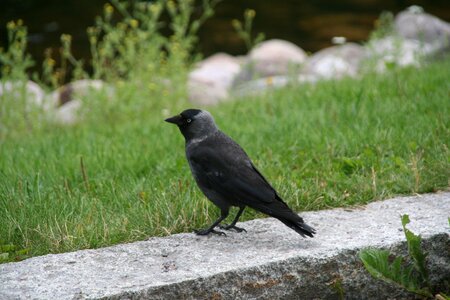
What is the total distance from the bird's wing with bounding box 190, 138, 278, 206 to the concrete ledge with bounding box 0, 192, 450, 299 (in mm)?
246

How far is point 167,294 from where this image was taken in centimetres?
319

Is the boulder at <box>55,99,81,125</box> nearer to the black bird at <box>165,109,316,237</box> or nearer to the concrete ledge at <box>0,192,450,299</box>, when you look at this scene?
the black bird at <box>165,109,316,237</box>

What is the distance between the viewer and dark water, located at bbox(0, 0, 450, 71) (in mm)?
13578

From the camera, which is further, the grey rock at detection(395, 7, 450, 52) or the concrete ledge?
the grey rock at detection(395, 7, 450, 52)

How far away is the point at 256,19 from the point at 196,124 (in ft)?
37.4

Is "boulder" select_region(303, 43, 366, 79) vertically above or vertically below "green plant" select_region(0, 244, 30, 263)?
above

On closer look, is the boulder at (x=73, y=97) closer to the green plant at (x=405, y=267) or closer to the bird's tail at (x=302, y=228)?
the bird's tail at (x=302, y=228)

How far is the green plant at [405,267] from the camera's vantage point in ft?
→ 10.8

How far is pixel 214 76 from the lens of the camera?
11891 millimetres

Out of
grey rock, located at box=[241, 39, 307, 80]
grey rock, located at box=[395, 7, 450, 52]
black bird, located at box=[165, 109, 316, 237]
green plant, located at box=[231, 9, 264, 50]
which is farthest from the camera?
grey rock, located at box=[241, 39, 307, 80]

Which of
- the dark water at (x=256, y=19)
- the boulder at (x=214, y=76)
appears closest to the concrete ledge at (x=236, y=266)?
the boulder at (x=214, y=76)

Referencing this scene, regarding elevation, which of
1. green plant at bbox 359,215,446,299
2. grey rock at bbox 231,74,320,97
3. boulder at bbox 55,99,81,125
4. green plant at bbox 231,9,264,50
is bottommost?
green plant at bbox 359,215,446,299

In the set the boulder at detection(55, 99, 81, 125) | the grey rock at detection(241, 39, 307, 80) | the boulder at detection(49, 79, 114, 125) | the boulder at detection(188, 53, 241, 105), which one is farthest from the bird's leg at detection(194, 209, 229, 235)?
the grey rock at detection(241, 39, 307, 80)

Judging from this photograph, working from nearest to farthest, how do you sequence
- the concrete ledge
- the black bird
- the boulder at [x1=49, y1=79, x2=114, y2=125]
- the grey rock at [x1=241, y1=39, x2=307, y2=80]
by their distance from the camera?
the concrete ledge < the black bird < the boulder at [x1=49, y1=79, x2=114, y2=125] < the grey rock at [x1=241, y1=39, x2=307, y2=80]
